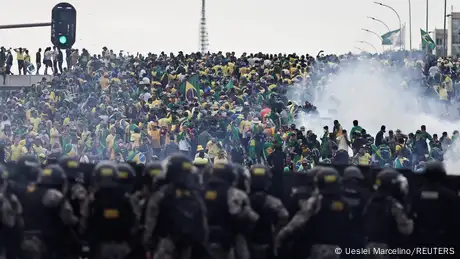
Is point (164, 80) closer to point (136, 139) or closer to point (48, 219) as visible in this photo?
point (136, 139)

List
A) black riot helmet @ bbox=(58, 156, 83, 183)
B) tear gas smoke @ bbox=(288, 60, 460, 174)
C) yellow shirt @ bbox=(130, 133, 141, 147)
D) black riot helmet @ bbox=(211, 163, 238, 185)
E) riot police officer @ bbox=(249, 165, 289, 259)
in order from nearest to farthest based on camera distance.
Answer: black riot helmet @ bbox=(211, 163, 238, 185), riot police officer @ bbox=(249, 165, 289, 259), black riot helmet @ bbox=(58, 156, 83, 183), yellow shirt @ bbox=(130, 133, 141, 147), tear gas smoke @ bbox=(288, 60, 460, 174)

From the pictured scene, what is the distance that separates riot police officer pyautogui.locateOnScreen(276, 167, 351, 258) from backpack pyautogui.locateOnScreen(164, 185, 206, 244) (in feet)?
3.24

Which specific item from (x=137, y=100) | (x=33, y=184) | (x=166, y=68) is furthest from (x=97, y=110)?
(x=33, y=184)

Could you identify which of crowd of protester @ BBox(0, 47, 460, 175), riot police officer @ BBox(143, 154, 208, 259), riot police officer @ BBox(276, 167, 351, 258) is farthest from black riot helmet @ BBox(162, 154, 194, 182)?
crowd of protester @ BBox(0, 47, 460, 175)

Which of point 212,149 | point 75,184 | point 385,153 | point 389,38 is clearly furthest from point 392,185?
point 389,38

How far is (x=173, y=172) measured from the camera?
39.4 ft

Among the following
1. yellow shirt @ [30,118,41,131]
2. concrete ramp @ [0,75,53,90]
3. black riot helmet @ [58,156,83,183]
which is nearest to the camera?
black riot helmet @ [58,156,83,183]

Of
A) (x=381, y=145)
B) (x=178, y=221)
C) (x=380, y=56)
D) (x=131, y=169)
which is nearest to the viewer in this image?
(x=178, y=221)

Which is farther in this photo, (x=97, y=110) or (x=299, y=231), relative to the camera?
(x=97, y=110)

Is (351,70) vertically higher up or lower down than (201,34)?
lower down

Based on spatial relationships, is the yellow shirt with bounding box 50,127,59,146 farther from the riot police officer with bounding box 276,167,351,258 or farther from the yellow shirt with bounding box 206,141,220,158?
the riot police officer with bounding box 276,167,351,258

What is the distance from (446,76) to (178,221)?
1245 inches

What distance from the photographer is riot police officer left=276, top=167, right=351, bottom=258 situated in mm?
12102

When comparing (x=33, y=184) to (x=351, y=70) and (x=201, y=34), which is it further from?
(x=201, y=34)
